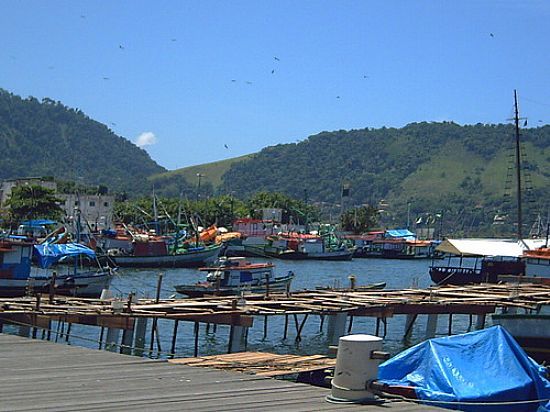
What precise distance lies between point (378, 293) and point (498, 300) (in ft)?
20.8

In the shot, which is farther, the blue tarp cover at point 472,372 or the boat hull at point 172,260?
the boat hull at point 172,260

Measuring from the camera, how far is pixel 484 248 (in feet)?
272

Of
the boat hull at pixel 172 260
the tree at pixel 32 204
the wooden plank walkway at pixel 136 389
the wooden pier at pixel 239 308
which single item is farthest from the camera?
the tree at pixel 32 204

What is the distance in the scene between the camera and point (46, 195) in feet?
463

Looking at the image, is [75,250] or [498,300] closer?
[498,300]

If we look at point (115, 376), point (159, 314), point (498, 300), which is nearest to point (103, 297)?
point (159, 314)

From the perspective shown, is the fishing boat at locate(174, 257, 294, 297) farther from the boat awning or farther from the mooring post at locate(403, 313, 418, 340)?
the boat awning

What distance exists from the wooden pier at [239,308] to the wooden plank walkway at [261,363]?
4.62m

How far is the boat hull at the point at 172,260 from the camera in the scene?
123m

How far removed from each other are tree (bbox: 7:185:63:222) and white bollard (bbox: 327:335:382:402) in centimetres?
12817

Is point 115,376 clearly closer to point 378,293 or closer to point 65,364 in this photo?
point 65,364

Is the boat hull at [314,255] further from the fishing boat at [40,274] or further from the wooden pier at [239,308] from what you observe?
the wooden pier at [239,308]

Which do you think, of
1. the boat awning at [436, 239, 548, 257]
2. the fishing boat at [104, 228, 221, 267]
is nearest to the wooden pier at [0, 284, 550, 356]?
the boat awning at [436, 239, 548, 257]

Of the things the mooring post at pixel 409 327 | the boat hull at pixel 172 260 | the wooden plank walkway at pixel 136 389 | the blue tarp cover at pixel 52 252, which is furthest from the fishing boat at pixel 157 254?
the wooden plank walkway at pixel 136 389
